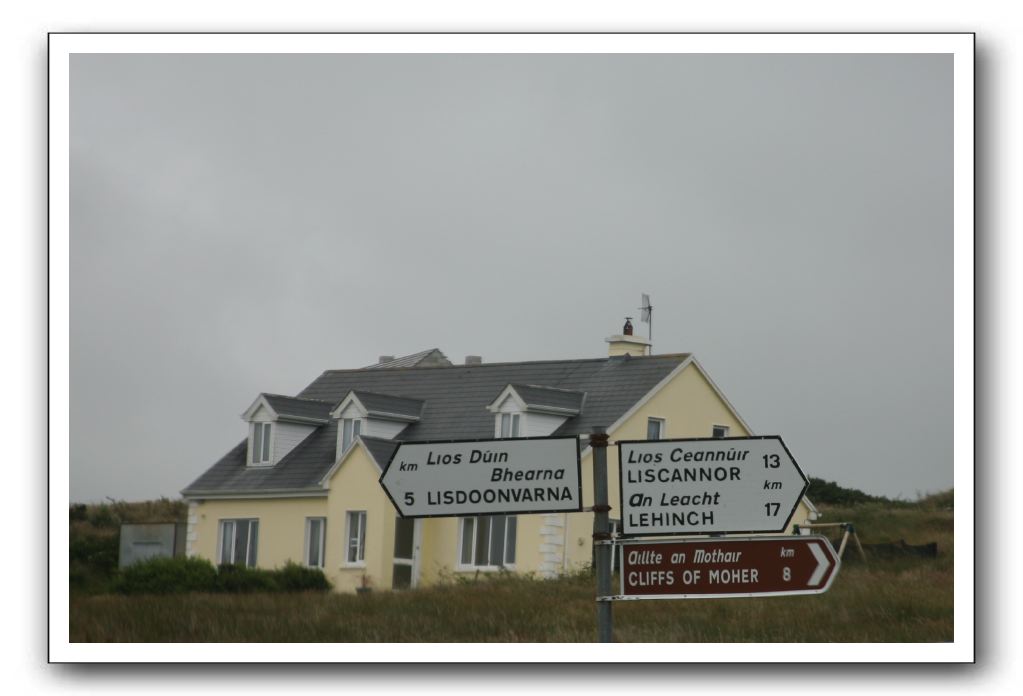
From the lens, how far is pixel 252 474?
1547 inches

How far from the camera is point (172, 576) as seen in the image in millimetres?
27281

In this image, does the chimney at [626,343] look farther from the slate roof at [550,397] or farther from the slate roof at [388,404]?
the slate roof at [388,404]

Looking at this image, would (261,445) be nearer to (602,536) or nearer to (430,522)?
(430,522)

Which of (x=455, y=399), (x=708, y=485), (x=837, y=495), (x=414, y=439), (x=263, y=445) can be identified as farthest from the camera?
(x=263, y=445)

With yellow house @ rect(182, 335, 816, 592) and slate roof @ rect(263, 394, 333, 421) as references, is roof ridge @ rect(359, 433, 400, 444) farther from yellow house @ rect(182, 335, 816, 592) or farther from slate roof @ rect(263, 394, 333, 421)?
slate roof @ rect(263, 394, 333, 421)

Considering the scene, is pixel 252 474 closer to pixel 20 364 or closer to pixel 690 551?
pixel 20 364

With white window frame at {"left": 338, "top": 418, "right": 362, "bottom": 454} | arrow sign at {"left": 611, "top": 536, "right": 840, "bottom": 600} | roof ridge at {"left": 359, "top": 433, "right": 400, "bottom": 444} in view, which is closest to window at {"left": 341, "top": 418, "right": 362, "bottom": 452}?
white window frame at {"left": 338, "top": 418, "right": 362, "bottom": 454}

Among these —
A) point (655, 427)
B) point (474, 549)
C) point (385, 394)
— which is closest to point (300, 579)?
point (474, 549)

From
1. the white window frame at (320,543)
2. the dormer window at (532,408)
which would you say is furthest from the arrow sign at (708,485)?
the white window frame at (320,543)

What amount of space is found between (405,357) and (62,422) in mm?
31904

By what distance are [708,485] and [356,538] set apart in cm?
2709

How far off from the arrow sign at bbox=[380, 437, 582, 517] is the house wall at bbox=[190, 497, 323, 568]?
26.6 m

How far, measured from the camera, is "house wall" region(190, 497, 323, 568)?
121ft
